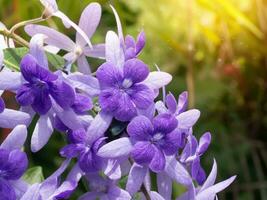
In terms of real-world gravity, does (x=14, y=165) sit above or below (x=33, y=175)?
above

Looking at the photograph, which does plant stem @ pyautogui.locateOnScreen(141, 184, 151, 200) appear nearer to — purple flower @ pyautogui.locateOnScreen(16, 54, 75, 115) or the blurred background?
purple flower @ pyautogui.locateOnScreen(16, 54, 75, 115)

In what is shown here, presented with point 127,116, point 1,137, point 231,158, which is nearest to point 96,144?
point 127,116

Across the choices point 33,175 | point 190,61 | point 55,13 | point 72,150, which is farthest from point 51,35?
point 190,61

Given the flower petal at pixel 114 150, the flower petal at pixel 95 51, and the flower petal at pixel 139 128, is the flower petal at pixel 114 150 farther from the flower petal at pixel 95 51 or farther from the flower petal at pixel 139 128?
the flower petal at pixel 95 51

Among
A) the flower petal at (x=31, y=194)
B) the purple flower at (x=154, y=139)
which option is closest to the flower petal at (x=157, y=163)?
the purple flower at (x=154, y=139)

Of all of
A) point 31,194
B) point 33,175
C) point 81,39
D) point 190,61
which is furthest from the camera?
point 190,61

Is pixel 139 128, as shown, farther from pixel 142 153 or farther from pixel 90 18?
pixel 90 18

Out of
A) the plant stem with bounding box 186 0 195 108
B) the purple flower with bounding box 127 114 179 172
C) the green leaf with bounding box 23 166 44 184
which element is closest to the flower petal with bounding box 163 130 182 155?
the purple flower with bounding box 127 114 179 172
